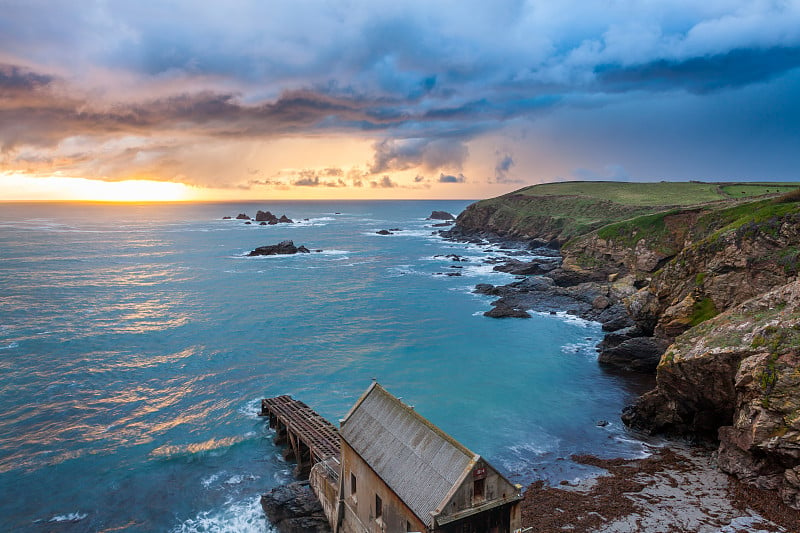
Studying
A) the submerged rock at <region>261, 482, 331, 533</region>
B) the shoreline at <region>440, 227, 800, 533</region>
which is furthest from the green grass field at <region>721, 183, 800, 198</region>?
the submerged rock at <region>261, 482, 331, 533</region>

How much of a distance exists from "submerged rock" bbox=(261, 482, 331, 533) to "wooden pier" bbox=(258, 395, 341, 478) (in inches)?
98.3

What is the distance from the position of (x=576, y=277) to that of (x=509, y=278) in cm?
1312

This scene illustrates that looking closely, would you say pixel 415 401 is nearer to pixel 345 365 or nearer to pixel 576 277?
pixel 345 365

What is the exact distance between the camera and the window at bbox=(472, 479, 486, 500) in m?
16.8

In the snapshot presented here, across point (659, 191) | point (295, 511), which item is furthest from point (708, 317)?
point (659, 191)

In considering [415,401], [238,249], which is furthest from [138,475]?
[238,249]

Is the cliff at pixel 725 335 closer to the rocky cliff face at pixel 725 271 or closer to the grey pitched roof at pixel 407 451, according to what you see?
the rocky cliff face at pixel 725 271

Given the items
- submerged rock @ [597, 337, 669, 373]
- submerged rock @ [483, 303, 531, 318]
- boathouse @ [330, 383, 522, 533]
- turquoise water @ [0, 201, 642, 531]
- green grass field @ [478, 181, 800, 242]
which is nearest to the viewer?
boathouse @ [330, 383, 522, 533]

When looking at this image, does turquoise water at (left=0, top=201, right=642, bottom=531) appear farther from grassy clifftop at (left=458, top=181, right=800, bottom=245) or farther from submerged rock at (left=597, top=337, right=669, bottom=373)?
grassy clifftop at (left=458, top=181, right=800, bottom=245)

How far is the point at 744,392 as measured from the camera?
27000 mm

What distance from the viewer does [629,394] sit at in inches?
1569

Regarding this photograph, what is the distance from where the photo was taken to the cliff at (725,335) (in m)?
25.2

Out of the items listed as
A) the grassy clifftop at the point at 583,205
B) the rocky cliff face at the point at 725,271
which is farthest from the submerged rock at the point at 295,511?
the grassy clifftop at the point at 583,205

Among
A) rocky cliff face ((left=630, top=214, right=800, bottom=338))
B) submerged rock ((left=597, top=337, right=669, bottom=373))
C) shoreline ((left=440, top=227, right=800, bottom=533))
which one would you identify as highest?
rocky cliff face ((left=630, top=214, right=800, bottom=338))
